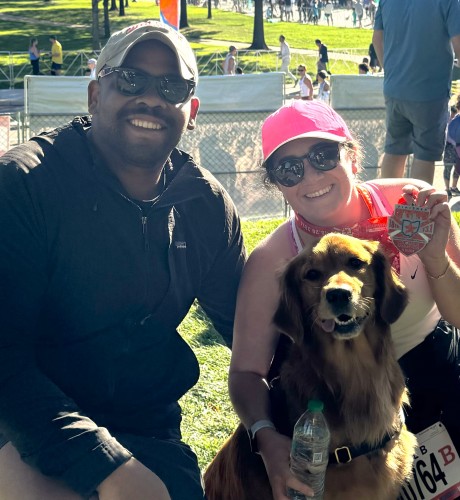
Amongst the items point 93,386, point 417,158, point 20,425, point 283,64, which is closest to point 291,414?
point 93,386

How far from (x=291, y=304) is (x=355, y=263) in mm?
292

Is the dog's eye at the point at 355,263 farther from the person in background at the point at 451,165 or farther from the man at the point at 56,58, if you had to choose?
the man at the point at 56,58

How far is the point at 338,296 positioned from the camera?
284cm

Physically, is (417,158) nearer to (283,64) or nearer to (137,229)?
(137,229)

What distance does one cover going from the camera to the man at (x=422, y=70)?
24.0 ft

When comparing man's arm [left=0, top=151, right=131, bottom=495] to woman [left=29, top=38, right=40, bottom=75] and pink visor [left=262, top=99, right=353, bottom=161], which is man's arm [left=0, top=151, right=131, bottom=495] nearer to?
pink visor [left=262, top=99, right=353, bottom=161]

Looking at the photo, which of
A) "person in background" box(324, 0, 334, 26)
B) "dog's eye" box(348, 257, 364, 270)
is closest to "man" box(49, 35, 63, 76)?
"person in background" box(324, 0, 334, 26)

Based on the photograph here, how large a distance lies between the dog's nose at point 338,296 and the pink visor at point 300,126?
0.75 m

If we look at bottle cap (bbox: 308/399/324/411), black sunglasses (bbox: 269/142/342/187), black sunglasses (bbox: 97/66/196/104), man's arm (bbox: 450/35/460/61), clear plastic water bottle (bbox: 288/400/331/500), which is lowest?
clear plastic water bottle (bbox: 288/400/331/500)

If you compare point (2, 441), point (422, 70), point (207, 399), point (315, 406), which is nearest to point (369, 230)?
point (315, 406)

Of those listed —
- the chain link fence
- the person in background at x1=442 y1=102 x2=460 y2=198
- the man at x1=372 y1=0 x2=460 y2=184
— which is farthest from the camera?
the person in background at x1=442 y1=102 x2=460 y2=198

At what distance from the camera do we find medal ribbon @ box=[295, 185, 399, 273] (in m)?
3.20

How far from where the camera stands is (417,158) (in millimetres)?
7512

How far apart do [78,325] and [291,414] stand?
90 centimetres
